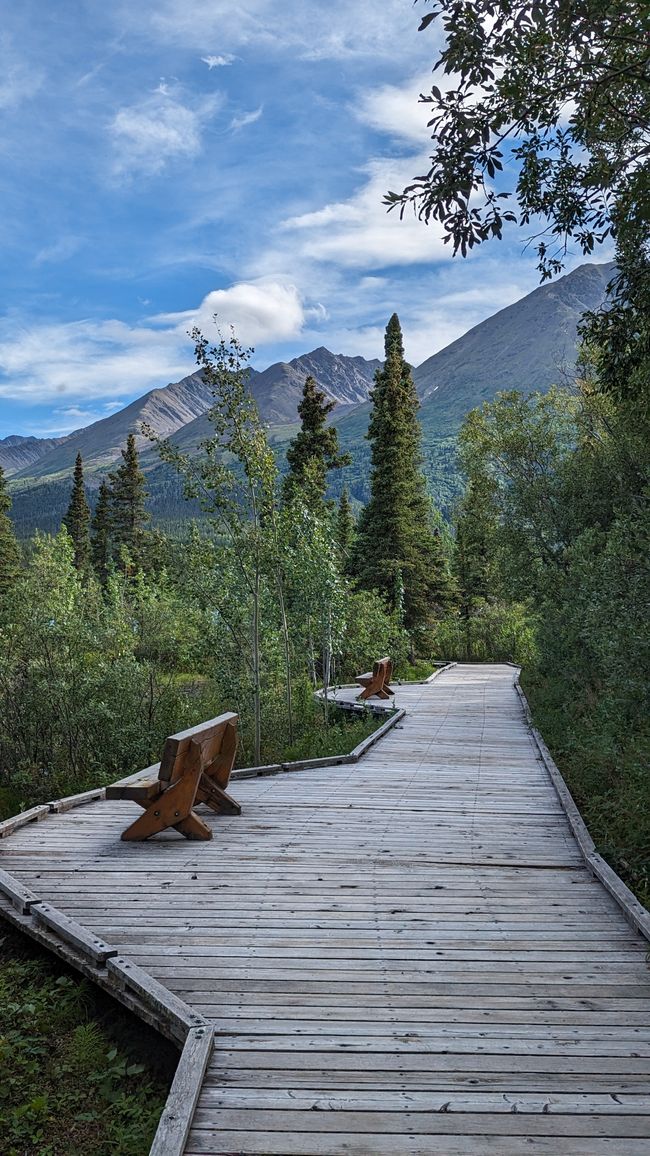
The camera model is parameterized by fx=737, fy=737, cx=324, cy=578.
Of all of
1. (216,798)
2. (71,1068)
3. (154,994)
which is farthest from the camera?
(216,798)

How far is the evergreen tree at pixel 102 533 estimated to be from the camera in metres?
47.5

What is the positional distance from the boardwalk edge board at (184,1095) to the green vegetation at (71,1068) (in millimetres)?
401

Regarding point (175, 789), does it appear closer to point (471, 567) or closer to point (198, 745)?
point (198, 745)

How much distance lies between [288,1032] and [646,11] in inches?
174

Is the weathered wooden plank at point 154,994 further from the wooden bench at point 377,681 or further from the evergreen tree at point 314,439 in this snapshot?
the evergreen tree at point 314,439

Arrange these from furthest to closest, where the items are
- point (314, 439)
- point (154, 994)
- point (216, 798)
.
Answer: point (314, 439) → point (216, 798) → point (154, 994)

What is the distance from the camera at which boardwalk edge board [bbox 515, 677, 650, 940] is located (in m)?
3.95

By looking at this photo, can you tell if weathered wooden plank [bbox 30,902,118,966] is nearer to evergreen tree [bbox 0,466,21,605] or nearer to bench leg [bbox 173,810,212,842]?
bench leg [bbox 173,810,212,842]

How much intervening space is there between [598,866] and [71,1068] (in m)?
3.32

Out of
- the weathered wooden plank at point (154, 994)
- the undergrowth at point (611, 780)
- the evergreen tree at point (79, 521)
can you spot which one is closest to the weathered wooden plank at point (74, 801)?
the weathered wooden plank at point (154, 994)

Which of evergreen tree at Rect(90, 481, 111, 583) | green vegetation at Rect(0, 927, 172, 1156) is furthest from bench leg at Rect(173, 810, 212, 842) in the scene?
evergreen tree at Rect(90, 481, 111, 583)

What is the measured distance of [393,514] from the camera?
26.2 m

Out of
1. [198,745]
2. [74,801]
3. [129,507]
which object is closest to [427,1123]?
[198,745]

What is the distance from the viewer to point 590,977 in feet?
11.0
